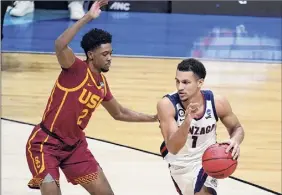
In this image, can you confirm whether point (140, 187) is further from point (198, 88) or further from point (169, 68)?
point (169, 68)

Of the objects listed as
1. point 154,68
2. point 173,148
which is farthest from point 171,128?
point 154,68

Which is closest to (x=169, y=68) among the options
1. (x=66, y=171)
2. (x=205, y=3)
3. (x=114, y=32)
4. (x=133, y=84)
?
(x=133, y=84)

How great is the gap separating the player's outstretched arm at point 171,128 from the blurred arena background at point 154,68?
5.93 ft

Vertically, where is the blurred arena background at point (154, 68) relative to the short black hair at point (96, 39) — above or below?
below

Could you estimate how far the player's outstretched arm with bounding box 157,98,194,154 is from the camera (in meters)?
4.79

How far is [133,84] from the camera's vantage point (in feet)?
36.3

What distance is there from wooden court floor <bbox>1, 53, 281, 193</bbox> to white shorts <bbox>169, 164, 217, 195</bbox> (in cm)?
178

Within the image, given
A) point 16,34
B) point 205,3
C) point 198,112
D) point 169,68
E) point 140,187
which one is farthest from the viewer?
point 205,3

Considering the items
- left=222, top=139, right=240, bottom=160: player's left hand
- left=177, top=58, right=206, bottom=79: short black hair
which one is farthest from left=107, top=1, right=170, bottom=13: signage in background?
left=222, top=139, right=240, bottom=160: player's left hand

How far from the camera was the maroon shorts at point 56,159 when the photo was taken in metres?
5.39

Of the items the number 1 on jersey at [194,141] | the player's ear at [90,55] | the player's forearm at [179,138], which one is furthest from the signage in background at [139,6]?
the player's forearm at [179,138]

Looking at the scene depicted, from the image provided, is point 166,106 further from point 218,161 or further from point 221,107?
point 218,161

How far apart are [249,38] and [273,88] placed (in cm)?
414

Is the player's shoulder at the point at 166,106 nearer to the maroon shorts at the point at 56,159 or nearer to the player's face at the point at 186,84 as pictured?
the player's face at the point at 186,84
